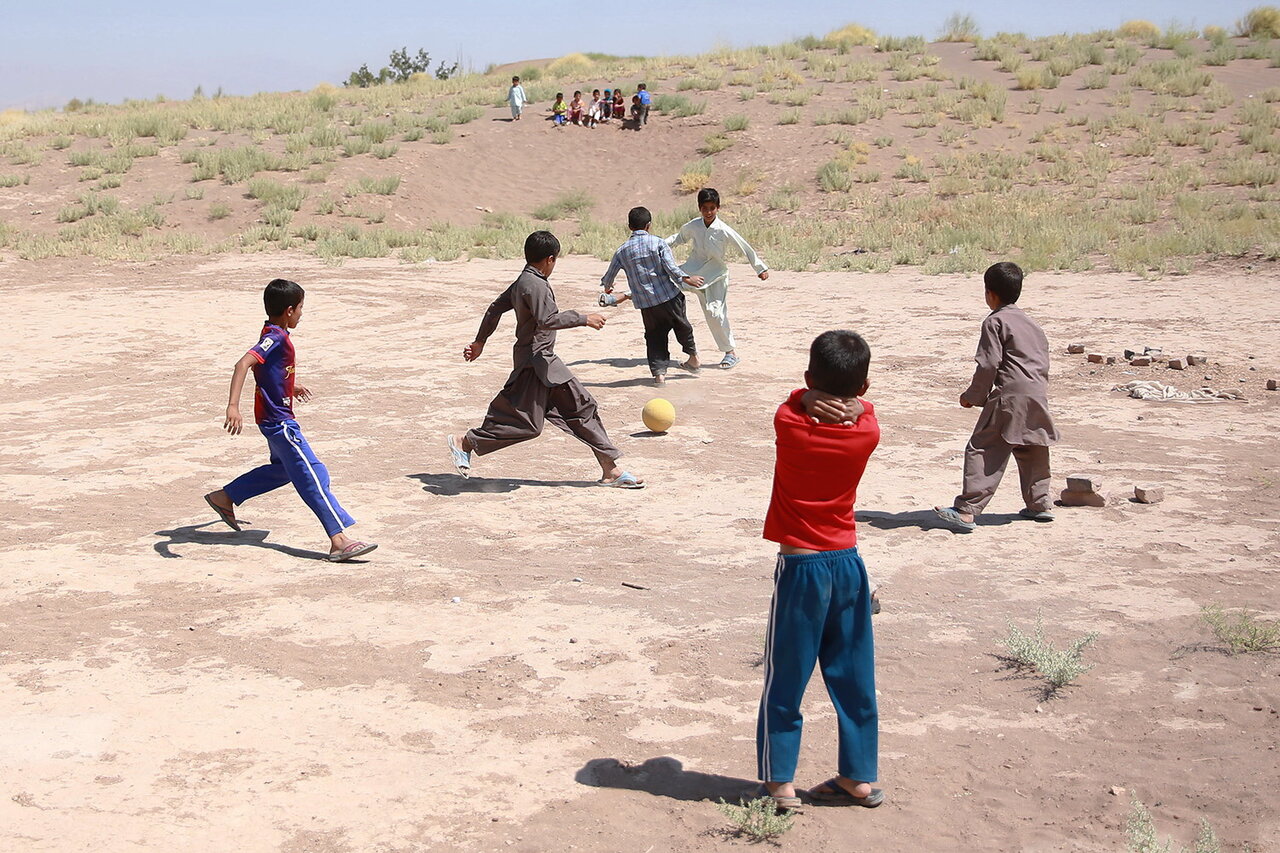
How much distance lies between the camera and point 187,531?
717cm

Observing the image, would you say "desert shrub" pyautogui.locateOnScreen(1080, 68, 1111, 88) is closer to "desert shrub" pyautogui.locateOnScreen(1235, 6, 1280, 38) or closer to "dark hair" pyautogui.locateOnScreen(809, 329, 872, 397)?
"desert shrub" pyautogui.locateOnScreen(1235, 6, 1280, 38)

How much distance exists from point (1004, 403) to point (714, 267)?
18.6 feet

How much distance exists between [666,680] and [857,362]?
1.90 meters

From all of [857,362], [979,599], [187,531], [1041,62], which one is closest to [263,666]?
[187,531]

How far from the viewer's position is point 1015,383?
23.0 feet

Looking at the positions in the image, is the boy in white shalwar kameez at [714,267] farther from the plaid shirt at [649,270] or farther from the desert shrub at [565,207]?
the desert shrub at [565,207]

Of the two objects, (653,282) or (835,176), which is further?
(835,176)

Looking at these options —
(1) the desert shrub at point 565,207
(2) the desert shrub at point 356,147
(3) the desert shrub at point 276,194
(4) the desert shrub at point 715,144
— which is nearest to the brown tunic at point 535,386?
(3) the desert shrub at point 276,194

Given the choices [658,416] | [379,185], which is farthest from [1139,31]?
[658,416]

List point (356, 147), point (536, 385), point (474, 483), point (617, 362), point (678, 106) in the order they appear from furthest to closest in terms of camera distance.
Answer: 1. point (678, 106)
2. point (356, 147)
3. point (617, 362)
4. point (474, 483)
5. point (536, 385)

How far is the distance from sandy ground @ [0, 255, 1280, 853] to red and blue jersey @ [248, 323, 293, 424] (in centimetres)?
84

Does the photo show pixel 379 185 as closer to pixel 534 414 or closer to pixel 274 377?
pixel 534 414

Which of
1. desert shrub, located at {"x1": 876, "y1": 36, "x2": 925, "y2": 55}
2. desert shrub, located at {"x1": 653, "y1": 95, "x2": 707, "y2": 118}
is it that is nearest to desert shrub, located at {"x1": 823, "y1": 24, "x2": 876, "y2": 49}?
desert shrub, located at {"x1": 876, "y1": 36, "x2": 925, "y2": 55}

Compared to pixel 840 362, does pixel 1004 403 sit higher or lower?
lower
